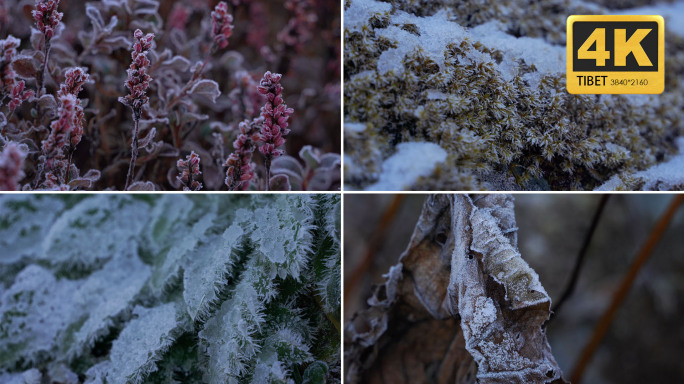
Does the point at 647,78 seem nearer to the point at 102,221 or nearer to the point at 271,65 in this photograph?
the point at 271,65

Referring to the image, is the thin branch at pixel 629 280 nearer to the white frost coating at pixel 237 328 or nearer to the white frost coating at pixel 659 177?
the white frost coating at pixel 659 177

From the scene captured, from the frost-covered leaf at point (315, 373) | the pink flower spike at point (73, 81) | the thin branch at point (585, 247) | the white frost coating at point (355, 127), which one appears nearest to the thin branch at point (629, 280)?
the thin branch at point (585, 247)

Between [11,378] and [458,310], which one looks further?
[11,378]

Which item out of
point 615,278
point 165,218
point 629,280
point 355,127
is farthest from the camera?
point 615,278

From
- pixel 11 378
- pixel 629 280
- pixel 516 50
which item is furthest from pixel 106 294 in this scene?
pixel 629 280

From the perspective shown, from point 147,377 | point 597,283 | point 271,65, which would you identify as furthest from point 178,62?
point 597,283

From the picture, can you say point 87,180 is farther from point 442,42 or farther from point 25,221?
point 442,42
